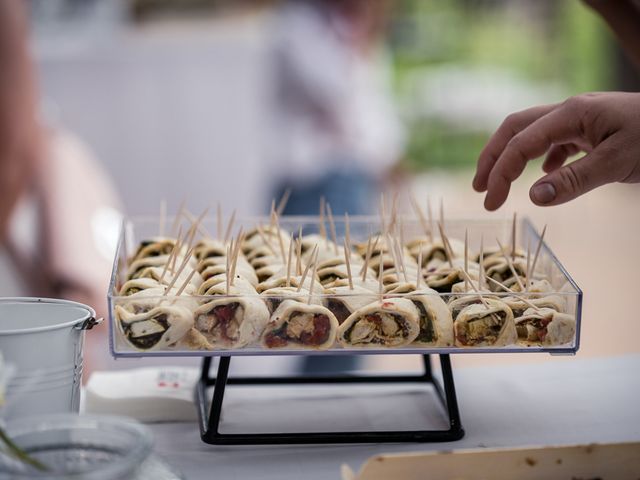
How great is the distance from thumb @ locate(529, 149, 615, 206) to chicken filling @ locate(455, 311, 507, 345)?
0.16 m

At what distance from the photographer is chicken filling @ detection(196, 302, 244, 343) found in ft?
3.13

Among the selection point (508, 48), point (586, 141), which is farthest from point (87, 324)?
point (508, 48)

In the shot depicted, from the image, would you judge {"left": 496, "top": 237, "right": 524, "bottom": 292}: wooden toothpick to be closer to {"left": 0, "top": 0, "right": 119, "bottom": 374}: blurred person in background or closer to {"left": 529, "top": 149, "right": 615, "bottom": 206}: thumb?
{"left": 529, "top": 149, "right": 615, "bottom": 206}: thumb

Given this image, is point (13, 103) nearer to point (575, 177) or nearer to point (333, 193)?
point (333, 193)

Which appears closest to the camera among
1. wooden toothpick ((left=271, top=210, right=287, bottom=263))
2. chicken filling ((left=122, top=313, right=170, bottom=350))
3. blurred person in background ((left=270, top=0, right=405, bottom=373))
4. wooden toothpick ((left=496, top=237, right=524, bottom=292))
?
chicken filling ((left=122, top=313, right=170, bottom=350))

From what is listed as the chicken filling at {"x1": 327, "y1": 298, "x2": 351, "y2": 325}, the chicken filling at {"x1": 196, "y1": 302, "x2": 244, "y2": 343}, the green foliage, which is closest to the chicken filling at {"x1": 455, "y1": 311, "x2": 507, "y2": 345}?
the chicken filling at {"x1": 327, "y1": 298, "x2": 351, "y2": 325}

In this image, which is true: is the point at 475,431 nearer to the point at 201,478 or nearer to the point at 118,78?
the point at 201,478

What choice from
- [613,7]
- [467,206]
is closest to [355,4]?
[613,7]

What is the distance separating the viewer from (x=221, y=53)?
8.83 ft

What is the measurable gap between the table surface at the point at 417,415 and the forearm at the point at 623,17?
524mm

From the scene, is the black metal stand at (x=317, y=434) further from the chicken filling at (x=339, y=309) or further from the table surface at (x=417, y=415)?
the chicken filling at (x=339, y=309)

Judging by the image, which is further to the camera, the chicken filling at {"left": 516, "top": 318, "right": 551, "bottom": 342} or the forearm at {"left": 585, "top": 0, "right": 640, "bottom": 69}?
the forearm at {"left": 585, "top": 0, "right": 640, "bottom": 69}

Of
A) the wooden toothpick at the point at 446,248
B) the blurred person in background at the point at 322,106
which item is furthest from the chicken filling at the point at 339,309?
the blurred person in background at the point at 322,106

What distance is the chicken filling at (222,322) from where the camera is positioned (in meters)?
0.96
